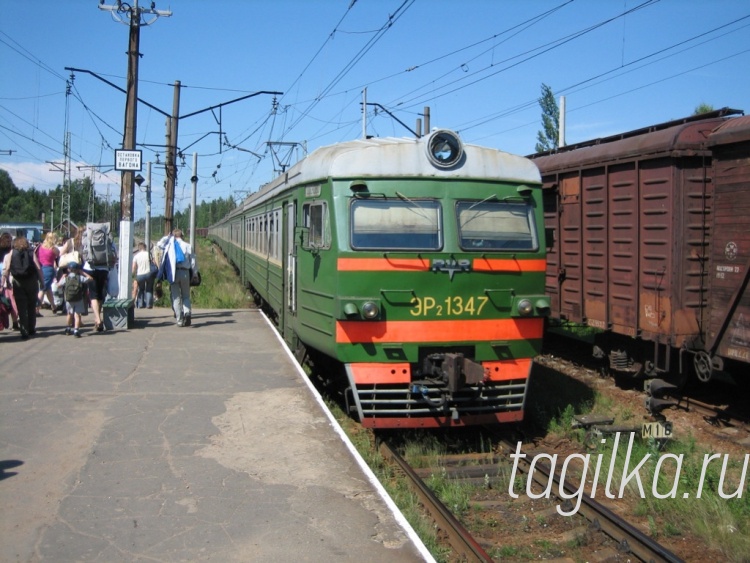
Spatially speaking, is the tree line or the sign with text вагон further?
the tree line

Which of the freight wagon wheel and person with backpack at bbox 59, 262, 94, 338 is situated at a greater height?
person with backpack at bbox 59, 262, 94, 338

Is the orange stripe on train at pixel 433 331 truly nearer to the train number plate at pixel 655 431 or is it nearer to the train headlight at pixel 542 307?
the train headlight at pixel 542 307

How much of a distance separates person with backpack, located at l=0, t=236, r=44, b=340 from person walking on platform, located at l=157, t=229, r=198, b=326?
214 centimetres

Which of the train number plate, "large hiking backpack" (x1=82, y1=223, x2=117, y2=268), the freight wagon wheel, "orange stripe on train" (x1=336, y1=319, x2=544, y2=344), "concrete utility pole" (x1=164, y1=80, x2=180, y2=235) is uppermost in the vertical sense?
"concrete utility pole" (x1=164, y1=80, x2=180, y2=235)

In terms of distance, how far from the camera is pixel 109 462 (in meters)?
5.67

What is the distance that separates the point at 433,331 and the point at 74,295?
658 cm

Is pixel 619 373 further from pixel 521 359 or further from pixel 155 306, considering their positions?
pixel 155 306

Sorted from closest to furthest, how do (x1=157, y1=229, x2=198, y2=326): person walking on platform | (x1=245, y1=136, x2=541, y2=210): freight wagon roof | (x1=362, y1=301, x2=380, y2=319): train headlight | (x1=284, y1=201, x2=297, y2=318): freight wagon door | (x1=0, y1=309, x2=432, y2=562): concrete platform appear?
1. (x1=0, y1=309, x2=432, y2=562): concrete platform
2. (x1=362, y1=301, x2=380, y2=319): train headlight
3. (x1=245, y1=136, x2=541, y2=210): freight wagon roof
4. (x1=284, y1=201, x2=297, y2=318): freight wagon door
5. (x1=157, y1=229, x2=198, y2=326): person walking on platform

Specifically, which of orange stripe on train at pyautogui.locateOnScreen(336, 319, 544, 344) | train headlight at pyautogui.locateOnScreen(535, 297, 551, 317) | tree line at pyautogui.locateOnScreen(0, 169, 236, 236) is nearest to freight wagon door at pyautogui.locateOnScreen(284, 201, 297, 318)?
orange stripe on train at pyautogui.locateOnScreen(336, 319, 544, 344)

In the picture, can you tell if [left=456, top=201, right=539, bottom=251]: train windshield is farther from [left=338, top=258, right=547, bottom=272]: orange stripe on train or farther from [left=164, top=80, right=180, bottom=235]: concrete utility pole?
[left=164, top=80, right=180, bottom=235]: concrete utility pole

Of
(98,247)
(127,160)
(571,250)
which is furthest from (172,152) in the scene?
(571,250)

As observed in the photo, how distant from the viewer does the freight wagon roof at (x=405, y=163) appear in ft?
24.2

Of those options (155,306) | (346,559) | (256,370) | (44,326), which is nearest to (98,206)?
(155,306)

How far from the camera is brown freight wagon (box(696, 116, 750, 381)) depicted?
805cm
